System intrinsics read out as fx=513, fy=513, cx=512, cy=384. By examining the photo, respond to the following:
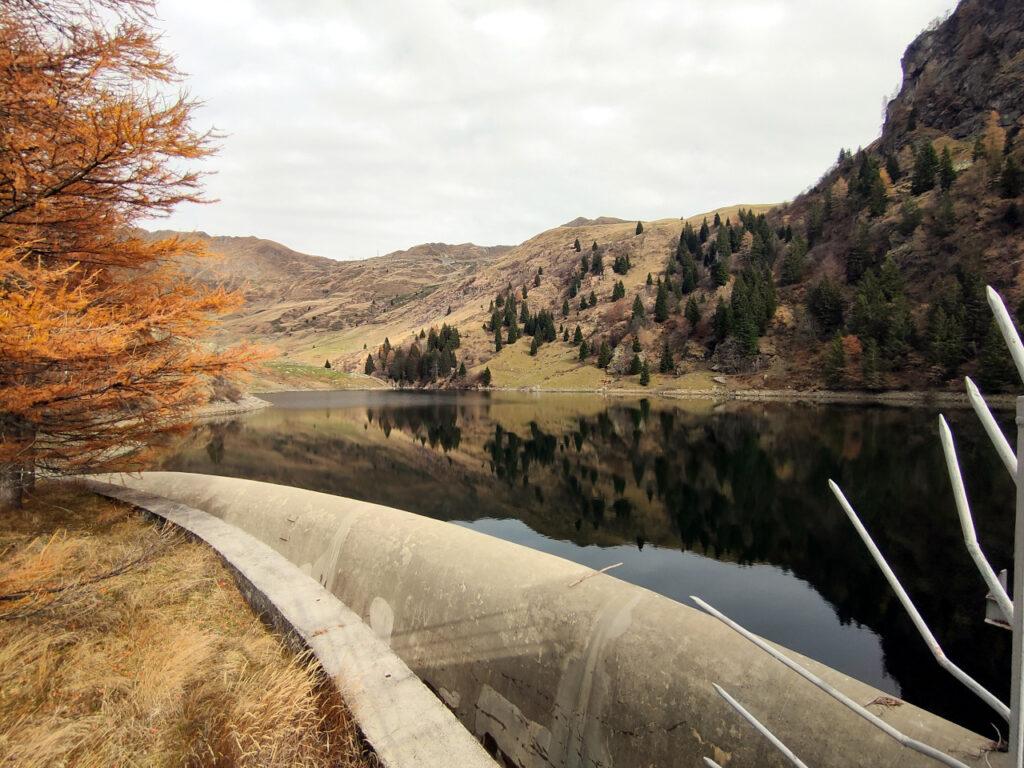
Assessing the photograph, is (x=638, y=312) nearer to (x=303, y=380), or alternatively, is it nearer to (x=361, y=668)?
(x=303, y=380)

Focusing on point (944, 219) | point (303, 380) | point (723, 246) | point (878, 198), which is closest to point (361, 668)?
point (944, 219)

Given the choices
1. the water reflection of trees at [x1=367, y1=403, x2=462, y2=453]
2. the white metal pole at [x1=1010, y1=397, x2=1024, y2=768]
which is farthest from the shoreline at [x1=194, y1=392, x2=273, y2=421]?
→ the white metal pole at [x1=1010, y1=397, x2=1024, y2=768]

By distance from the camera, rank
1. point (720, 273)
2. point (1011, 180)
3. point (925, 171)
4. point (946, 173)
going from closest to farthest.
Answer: point (1011, 180), point (946, 173), point (925, 171), point (720, 273)

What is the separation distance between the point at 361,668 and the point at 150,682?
2.20 metres

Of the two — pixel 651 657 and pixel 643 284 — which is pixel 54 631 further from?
pixel 643 284

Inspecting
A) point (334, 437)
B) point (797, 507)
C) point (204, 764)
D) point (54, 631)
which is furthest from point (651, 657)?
point (334, 437)

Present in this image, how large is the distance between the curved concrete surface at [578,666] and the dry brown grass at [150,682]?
2.95m

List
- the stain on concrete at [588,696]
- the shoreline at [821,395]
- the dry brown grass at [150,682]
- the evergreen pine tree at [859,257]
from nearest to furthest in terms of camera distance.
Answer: the dry brown grass at [150,682] → the stain on concrete at [588,696] → the shoreline at [821,395] → the evergreen pine tree at [859,257]

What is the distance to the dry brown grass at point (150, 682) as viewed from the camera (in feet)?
15.5

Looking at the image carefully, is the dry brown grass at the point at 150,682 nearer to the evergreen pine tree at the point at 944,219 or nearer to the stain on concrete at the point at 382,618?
the stain on concrete at the point at 382,618

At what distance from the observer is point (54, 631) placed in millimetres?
6543

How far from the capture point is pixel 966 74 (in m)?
117

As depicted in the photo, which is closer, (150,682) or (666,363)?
(150,682)

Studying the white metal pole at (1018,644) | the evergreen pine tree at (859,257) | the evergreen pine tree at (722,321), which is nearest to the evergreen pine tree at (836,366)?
the evergreen pine tree at (722,321)
